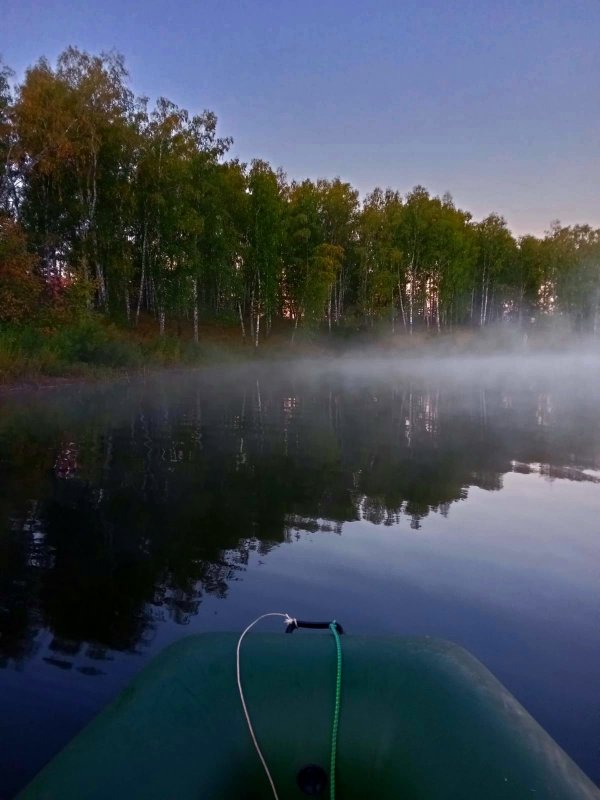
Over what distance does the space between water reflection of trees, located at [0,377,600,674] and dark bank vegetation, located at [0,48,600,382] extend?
6772 millimetres

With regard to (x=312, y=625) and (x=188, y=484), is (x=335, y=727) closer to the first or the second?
(x=312, y=625)

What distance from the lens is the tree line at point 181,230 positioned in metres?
26.6

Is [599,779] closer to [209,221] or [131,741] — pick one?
[131,741]

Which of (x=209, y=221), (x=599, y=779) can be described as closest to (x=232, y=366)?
(x=209, y=221)

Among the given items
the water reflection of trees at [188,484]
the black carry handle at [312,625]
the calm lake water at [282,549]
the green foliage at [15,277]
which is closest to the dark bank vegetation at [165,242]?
the green foliage at [15,277]

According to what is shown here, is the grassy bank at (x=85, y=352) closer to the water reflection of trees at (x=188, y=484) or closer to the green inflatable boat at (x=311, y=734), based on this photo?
the water reflection of trees at (x=188, y=484)

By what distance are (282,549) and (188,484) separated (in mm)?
2710

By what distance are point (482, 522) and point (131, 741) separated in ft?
19.4

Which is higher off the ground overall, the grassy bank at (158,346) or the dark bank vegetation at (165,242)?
the dark bank vegetation at (165,242)

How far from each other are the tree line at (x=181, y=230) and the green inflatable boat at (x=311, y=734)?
20.6 metres

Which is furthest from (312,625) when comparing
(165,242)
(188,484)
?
(165,242)

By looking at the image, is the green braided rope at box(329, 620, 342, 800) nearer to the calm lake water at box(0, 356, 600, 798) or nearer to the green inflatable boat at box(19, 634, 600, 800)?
the green inflatable boat at box(19, 634, 600, 800)

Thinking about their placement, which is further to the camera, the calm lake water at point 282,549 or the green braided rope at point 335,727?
the calm lake water at point 282,549

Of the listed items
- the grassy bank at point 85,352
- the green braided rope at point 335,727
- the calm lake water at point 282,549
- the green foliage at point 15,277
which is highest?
the green foliage at point 15,277
